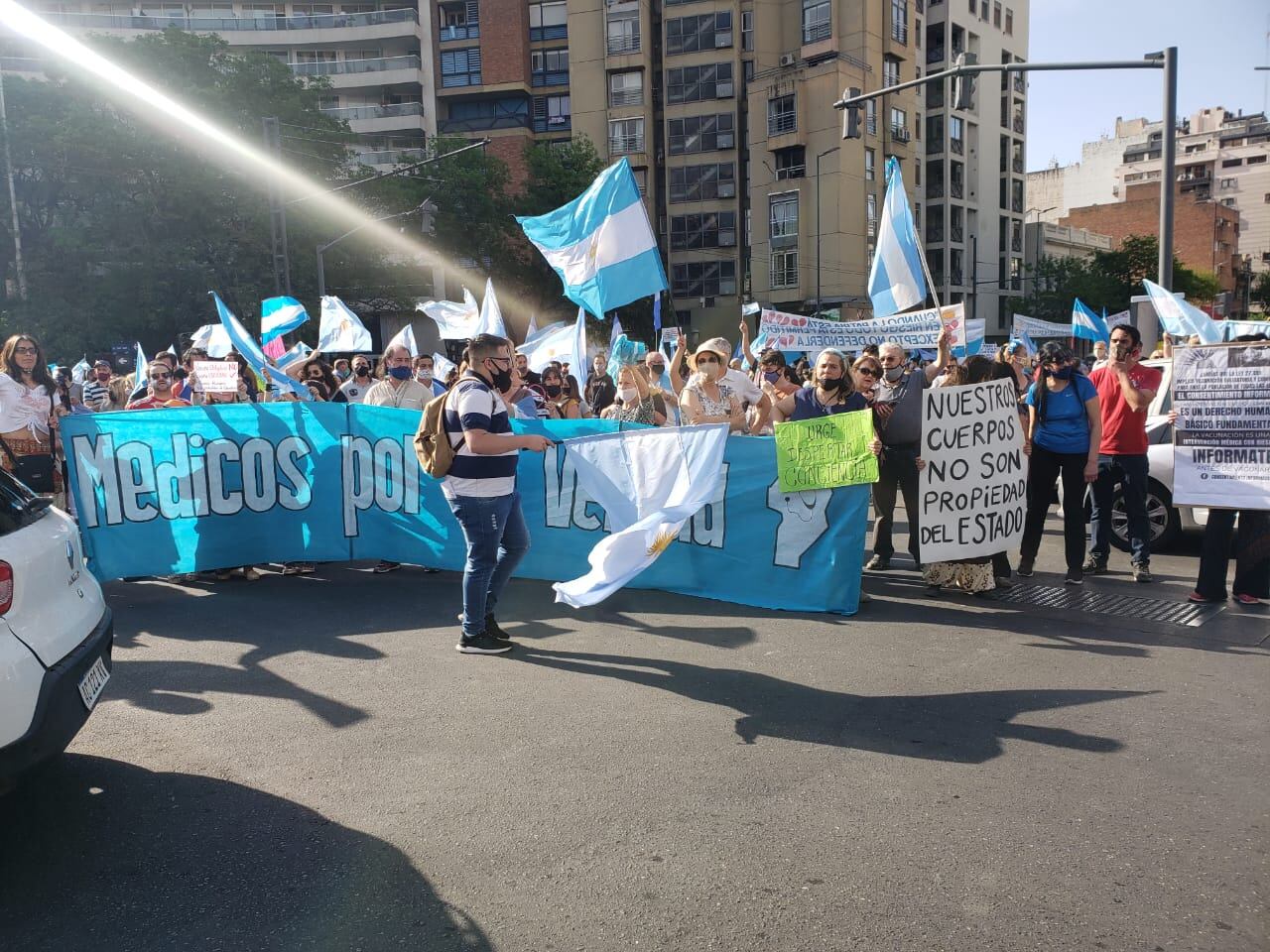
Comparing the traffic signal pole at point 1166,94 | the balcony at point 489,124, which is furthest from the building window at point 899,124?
the traffic signal pole at point 1166,94

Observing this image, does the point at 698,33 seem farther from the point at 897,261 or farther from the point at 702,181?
the point at 897,261

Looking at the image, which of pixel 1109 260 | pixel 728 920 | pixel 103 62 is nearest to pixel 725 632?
pixel 728 920

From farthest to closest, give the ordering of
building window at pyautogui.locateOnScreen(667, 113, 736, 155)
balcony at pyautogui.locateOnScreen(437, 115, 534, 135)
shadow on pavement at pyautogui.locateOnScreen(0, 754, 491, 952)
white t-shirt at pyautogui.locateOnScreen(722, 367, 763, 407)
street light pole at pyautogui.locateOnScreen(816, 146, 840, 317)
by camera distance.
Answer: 1. balcony at pyautogui.locateOnScreen(437, 115, 534, 135)
2. building window at pyautogui.locateOnScreen(667, 113, 736, 155)
3. street light pole at pyautogui.locateOnScreen(816, 146, 840, 317)
4. white t-shirt at pyautogui.locateOnScreen(722, 367, 763, 407)
5. shadow on pavement at pyautogui.locateOnScreen(0, 754, 491, 952)

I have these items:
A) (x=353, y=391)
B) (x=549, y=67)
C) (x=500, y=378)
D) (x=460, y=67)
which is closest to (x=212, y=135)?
(x=460, y=67)

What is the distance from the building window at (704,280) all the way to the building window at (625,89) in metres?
9.33

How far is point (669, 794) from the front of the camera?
151 inches

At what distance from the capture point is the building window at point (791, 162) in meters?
51.6

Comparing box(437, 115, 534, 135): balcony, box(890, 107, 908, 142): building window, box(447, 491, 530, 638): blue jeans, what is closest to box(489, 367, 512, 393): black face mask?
box(447, 491, 530, 638): blue jeans

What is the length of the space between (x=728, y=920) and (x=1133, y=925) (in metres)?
1.18

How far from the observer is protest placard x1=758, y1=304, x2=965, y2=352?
1078 centimetres

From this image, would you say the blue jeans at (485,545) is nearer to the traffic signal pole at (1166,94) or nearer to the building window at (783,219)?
the traffic signal pole at (1166,94)

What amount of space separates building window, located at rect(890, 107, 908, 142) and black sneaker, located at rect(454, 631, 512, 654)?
2137 inches

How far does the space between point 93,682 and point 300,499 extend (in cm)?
440

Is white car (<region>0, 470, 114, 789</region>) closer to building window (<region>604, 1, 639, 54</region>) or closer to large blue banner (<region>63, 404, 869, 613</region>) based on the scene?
large blue banner (<region>63, 404, 869, 613</region>)
